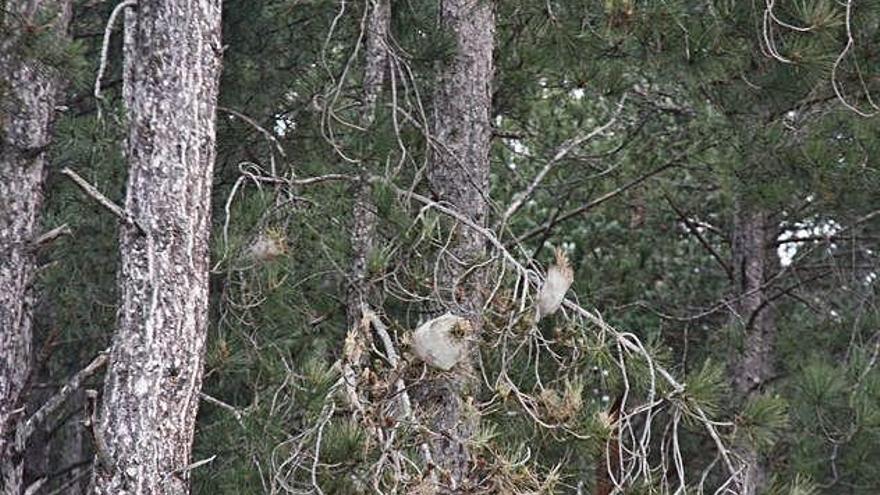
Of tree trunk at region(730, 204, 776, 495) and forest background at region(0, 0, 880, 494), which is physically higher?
forest background at region(0, 0, 880, 494)

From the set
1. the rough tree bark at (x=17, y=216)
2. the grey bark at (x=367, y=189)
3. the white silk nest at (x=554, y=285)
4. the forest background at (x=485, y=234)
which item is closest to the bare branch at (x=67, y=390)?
the forest background at (x=485, y=234)

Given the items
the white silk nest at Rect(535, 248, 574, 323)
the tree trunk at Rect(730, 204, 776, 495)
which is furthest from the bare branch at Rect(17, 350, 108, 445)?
the tree trunk at Rect(730, 204, 776, 495)

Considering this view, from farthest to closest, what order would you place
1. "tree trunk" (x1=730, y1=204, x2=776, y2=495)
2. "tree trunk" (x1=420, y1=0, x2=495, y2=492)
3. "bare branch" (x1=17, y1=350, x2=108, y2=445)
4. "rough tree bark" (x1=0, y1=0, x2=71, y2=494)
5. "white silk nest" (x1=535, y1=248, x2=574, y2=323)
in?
"tree trunk" (x1=730, y1=204, x2=776, y2=495), "tree trunk" (x1=420, y1=0, x2=495, y2=492), "rough tree bark" (x1=0, y1=0, x2=71, y2=494), "bare branch" (x1=17, y1=350, x2=108, y2=445), "white silk nest" (x1=535, y1=248, x2=574, y2=323)

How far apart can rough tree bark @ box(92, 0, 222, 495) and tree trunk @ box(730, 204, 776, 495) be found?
4064 mm

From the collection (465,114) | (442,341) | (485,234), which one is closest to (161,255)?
(442,341)

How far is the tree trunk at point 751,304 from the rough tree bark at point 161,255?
13.3 feet

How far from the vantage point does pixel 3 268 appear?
191 inches

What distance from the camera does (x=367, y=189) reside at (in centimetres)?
484

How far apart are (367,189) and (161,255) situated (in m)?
1.08

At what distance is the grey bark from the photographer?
15.5ft

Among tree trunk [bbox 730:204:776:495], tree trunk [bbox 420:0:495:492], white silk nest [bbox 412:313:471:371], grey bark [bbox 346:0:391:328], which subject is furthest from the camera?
tree trunk [bbox 730:204:776:495]

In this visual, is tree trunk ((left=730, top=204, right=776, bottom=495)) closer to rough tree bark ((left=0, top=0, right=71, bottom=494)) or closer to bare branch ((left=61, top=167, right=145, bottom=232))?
rough tree bark ((left=0, top=0, right=71, bottom=494))

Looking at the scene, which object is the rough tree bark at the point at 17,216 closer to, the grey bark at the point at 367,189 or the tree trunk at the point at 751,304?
the grey bark at the point at 367,189

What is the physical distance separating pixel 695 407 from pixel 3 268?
2.37m
